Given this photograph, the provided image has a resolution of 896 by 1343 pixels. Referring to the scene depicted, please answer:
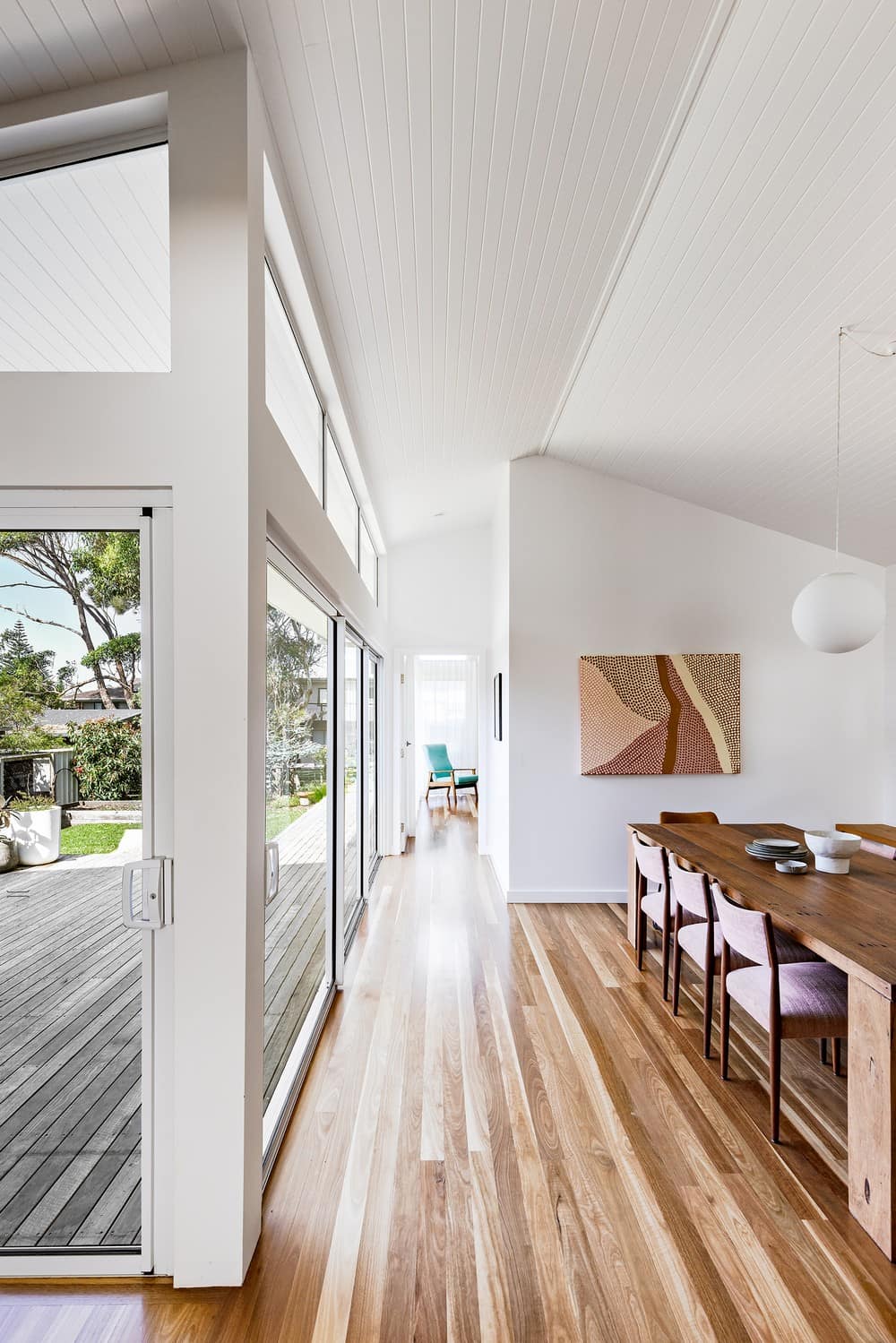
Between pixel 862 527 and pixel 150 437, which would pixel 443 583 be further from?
pixel 150 437

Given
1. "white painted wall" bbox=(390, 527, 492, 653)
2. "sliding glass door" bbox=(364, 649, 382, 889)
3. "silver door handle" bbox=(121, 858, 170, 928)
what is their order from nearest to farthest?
"silver door handle" bbox=(121, 858, 170, 928) < "sliding glass door" bbox=(364, 649, 382, 889) < "white painted wall" bbox=(390, 527, 492, 653)

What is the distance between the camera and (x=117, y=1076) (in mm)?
1829

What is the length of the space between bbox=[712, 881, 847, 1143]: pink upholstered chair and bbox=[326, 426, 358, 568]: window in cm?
251

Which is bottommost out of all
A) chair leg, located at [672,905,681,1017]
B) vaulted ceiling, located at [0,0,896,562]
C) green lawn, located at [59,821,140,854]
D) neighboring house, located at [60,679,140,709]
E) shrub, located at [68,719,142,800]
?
chair leg, located at [672,905,681,1017]

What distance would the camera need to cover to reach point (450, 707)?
1201cm

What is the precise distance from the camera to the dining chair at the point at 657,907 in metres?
3.54

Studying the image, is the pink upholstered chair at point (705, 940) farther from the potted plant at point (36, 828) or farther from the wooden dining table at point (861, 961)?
the potted plant at point (36, 828)

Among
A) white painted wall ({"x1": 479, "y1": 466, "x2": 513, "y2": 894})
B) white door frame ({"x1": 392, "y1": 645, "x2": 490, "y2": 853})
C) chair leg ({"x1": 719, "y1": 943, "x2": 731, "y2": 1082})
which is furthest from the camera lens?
white door frame ({"x1": 392, "y1": 645, "x2": 490, "y2": 853})

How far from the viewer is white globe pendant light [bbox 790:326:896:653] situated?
9.94ft

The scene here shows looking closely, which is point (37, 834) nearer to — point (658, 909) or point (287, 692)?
point (287, 692)

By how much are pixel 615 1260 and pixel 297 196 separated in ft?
10.5

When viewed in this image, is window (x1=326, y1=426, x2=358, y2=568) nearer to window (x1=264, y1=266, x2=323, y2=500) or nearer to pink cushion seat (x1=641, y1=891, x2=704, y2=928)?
window (x1=264, y1=266, x2=323, y2=500)

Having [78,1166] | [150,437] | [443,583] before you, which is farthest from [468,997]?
[443,583]

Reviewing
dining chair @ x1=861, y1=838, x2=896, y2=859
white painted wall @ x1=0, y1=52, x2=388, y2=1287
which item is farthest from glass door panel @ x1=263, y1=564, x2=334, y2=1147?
dining chair @ x1=861, y1=838, x2=896, y2=859
